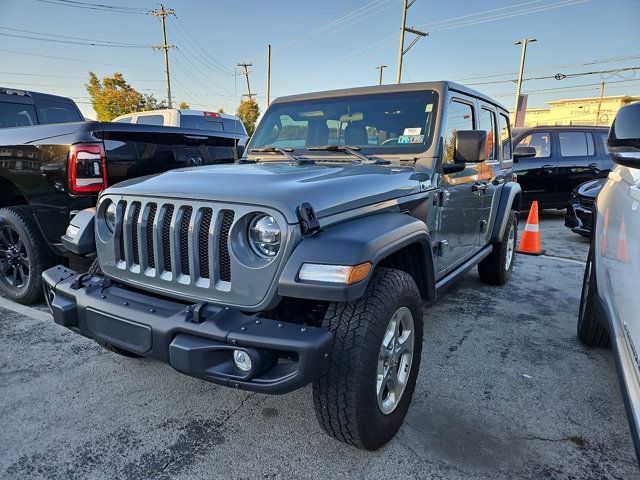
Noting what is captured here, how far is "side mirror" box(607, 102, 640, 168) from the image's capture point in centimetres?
201

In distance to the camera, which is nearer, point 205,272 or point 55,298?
point 205,272

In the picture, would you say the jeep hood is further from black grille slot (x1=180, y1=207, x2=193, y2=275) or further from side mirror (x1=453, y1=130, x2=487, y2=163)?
side mirror (x1=453, y1=130, x2=487, y2=163)

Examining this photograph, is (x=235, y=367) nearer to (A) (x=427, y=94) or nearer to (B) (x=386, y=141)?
(B) (x=386, y=141)

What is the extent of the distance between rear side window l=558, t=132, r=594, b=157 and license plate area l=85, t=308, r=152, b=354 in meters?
9.34

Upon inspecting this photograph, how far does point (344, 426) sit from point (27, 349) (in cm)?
262

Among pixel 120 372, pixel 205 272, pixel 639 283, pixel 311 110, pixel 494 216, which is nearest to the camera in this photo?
pixel 639 283

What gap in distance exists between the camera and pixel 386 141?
3.20 metres

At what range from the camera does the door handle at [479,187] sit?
147 inches

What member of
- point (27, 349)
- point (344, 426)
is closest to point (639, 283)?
point (344, 426)

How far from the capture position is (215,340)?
5.87 ft

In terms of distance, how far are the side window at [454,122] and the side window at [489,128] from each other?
371 millimetres

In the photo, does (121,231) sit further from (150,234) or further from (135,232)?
(150,234)

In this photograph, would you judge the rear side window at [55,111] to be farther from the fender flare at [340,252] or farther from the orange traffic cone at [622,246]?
the orange traffic cone at [622,246]

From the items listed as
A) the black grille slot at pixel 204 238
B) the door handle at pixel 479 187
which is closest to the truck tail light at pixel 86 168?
the black grille slot at pixel 204 238
